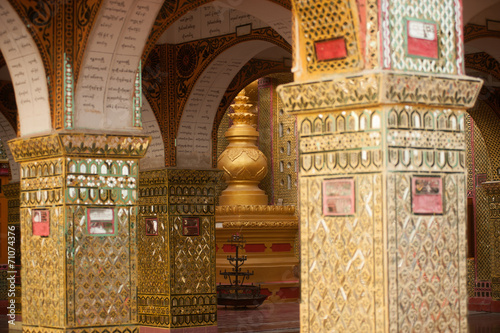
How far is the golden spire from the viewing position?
14453mm

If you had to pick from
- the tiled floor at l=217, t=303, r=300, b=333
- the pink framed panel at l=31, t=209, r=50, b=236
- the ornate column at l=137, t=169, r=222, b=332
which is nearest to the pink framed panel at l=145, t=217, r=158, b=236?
the ornate column at l=137, t=169, r=222, b=332

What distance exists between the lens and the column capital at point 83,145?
6.83 meters

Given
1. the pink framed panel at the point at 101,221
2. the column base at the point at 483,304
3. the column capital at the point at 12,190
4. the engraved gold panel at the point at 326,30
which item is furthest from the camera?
the column base at the point at 483,304

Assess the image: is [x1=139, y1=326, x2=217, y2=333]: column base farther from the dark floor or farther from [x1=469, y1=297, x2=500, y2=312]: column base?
[x1=469, y1=297, x2=500, y2=312]: column base

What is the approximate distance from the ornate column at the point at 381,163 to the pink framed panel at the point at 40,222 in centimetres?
302

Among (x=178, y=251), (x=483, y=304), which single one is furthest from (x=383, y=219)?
(x=483, y=304)

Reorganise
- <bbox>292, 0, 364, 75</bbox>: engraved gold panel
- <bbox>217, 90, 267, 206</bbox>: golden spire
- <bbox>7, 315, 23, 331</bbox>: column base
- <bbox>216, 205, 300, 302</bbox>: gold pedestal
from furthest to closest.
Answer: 1. <bbox>217, 90, 267, 206</bbox>: golden spire
2. <bbox>216, 205, 300, 302</bbox>: gold pedestal
3. <bbox>7, 315, 23, 331</bbox>: column base
4. <bbox>292, 0, 364, 75</bbox>: engraved gold panel

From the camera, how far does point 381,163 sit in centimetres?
434

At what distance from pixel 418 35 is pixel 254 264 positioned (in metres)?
9.57

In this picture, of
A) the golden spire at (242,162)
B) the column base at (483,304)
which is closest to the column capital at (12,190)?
the golden spire at (242,162)

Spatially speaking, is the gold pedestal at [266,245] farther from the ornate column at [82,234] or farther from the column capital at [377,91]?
the column capital at [377,91]

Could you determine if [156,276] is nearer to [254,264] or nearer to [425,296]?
[254,264]

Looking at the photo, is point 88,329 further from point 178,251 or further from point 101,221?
point 178,251

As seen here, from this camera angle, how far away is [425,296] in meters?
4.40
